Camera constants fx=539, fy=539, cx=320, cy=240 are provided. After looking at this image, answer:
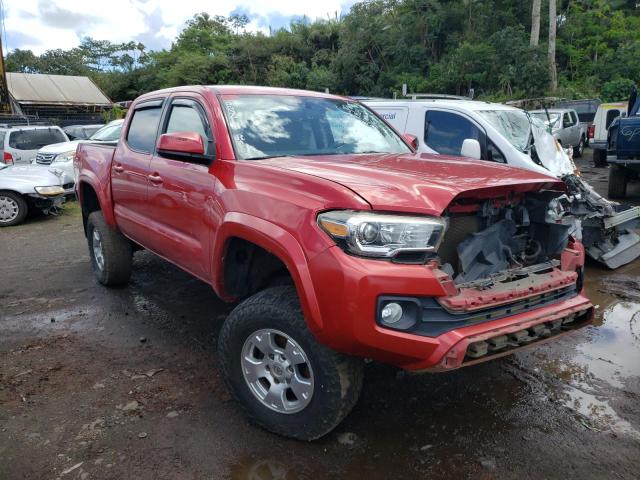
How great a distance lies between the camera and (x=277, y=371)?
2.85m

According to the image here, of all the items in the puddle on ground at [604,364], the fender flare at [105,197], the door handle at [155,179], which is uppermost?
the door handle at [155,179]

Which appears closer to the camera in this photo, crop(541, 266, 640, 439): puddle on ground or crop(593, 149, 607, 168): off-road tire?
crop(541, 266, 640, 439): puddle on ground

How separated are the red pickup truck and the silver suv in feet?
43.3

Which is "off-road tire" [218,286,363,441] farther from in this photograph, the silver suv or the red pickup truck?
the silver suv

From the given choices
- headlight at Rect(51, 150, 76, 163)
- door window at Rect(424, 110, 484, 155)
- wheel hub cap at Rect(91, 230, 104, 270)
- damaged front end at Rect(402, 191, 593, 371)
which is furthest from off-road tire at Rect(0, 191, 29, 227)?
damaged front end at Rect(402, 191, 593, 371)

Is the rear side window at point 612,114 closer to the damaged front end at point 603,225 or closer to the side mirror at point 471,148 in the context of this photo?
the damaged front end at point 603,225

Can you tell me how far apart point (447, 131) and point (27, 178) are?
7.11 metres

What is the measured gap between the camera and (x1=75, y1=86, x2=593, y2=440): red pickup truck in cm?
241

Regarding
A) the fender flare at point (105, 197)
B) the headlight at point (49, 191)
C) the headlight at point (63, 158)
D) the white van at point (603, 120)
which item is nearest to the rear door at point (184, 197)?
the fender flare at point (105, 197)

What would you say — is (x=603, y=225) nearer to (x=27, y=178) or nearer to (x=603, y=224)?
(x=603, y=224)

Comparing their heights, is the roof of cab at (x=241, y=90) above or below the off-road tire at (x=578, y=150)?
above

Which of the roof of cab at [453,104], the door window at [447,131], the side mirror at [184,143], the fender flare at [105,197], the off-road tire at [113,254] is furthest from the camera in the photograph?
the roof of cab at [453,104]

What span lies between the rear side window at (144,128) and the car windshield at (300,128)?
3.31ft

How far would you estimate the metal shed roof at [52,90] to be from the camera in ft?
102
